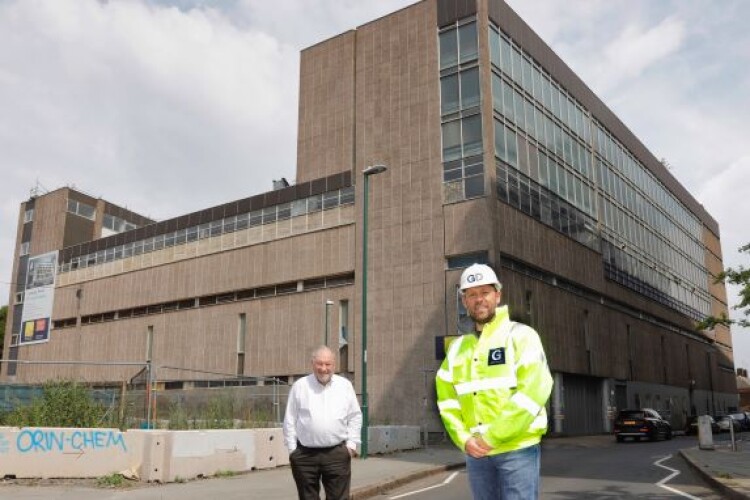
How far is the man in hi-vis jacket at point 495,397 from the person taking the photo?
3.31 meters

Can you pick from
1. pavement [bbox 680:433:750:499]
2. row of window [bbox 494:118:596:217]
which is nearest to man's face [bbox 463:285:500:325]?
pavement [bbox 680:433:750:499]

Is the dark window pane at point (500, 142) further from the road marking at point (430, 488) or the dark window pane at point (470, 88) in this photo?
the road marking at point (430, 488)

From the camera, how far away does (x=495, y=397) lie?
3367 mm

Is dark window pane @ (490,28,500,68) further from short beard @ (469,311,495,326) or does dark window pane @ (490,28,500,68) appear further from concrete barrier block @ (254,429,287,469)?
short beard @ (469,311,495,326)

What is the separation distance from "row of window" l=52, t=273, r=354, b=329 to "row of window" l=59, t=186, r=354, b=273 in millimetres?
4249

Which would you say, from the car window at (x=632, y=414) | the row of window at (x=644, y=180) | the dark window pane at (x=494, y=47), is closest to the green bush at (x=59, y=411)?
the car window at (x=632, y=414)

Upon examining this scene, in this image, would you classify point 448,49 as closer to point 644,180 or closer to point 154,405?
point 154,405

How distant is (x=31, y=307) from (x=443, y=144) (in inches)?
1644

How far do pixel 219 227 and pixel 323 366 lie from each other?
4145cm

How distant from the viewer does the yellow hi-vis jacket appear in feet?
10.8

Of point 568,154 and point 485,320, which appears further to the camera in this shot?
point 568,154

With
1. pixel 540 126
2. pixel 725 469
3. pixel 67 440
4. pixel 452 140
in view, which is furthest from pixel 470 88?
pixel 67 440

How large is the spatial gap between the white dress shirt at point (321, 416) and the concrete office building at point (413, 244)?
23598 millimetres

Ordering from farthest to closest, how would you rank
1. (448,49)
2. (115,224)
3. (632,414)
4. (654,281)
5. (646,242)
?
(115,224)
(654,281)
(646,242)
(448,49)
(632,414)
